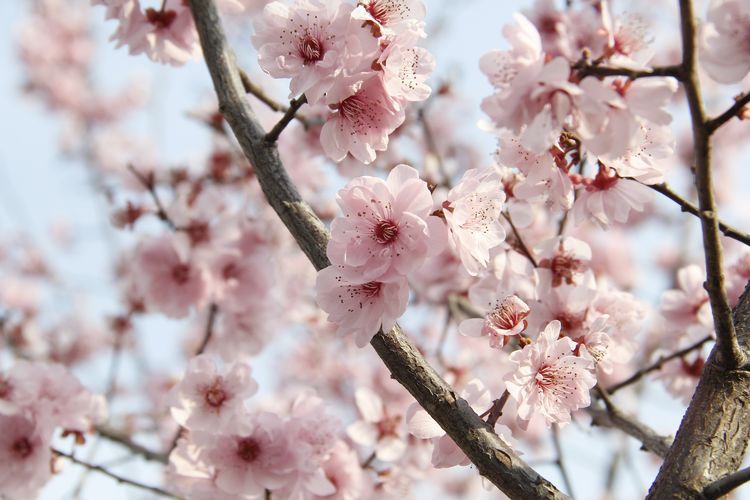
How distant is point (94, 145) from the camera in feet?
26.8

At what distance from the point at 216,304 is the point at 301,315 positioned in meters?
1.53

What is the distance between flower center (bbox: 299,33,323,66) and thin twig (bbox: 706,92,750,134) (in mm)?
801

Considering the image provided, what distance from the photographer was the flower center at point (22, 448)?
89.1 inches

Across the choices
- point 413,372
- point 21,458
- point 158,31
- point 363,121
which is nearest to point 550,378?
point 413,372

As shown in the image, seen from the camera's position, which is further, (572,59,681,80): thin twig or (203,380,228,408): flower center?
(203,380,228,408): flower center

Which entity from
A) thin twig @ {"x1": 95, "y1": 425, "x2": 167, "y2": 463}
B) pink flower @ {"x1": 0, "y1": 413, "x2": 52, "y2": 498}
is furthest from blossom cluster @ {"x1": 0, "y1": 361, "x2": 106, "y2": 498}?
thin twig @ {"x1": 95, "y1": 425, "x2": 167, "y2": 463}

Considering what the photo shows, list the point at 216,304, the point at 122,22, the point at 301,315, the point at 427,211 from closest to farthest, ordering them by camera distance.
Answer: the point at 427,211 → the point at 122,22 → the point at 216,304 → the point at 301,315

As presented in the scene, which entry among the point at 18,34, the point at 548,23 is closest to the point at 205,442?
the point at 548,23

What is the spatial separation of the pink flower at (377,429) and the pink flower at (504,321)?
3.62 ft

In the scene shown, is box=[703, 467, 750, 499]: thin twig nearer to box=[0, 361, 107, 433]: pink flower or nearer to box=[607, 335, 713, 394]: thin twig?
box=[607, 335, 713, 394]: thin twig

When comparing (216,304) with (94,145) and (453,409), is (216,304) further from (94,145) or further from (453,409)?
(94,145)

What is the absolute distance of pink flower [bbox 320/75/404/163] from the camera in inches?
58.3

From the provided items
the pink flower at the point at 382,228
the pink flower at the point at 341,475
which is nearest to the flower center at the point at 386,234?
the pink flower at the point at 382,228

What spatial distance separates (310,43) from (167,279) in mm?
1757
